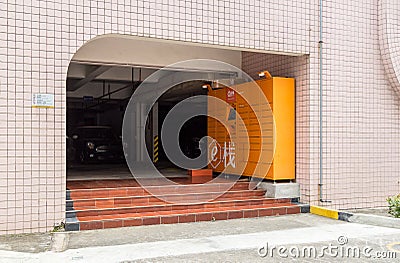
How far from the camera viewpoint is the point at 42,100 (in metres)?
6.65

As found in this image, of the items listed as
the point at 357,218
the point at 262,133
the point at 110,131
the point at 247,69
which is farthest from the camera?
the point at 110,131

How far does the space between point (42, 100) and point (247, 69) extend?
5021mm

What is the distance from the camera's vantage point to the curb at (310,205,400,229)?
7.33 metres

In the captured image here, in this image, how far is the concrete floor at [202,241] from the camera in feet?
17.6

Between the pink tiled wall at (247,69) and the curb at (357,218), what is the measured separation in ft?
1.16

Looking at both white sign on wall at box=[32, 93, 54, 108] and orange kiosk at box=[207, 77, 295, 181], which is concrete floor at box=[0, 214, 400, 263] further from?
white sign on wall at box=[32, 93, 54, 108]

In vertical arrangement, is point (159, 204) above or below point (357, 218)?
above

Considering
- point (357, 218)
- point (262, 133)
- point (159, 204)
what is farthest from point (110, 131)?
point (357, 218)

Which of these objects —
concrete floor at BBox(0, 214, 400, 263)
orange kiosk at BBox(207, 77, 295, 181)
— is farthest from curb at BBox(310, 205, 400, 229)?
orange kiosk at BBox(207, 77, 295, 181)

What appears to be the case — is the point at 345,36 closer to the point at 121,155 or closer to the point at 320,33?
the point at 320,33

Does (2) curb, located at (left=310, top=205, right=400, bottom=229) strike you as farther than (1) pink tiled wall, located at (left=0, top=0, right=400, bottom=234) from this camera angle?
Yes

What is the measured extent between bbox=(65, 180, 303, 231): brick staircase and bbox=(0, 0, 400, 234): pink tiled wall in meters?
0.58

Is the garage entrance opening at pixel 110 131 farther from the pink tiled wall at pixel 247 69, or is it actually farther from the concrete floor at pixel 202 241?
→ the concrete floor at pixel 202 241

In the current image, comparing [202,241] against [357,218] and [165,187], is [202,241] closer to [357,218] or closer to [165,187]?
[165,187]
